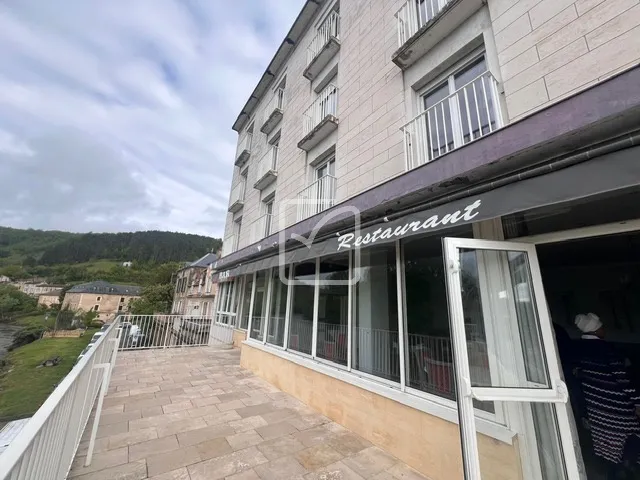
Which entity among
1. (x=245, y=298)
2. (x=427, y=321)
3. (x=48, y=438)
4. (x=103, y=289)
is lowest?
(x=48, y=438)

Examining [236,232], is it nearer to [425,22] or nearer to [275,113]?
[275,113]

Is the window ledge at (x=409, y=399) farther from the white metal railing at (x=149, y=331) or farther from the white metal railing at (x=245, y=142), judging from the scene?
the white metal railing at (x=245, y=142)

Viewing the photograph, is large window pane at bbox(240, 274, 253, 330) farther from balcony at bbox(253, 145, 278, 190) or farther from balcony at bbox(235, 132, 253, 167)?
balcony at bbox(235, 132, 253, 167)

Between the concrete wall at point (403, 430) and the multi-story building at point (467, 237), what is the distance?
0.7 inches

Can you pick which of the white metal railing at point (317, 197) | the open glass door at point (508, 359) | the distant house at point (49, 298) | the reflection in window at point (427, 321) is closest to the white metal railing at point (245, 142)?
the white metal railing at point (317, 197)

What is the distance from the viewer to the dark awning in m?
1.52

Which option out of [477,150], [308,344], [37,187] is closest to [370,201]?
[477,150]

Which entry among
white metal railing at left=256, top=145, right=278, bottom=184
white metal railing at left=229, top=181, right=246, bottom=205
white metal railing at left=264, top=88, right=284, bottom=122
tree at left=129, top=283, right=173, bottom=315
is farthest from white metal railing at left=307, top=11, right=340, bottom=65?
tree at left=129, top=283, right=173, bottom=315

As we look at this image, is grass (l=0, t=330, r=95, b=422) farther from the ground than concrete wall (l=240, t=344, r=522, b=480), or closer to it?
closer to it

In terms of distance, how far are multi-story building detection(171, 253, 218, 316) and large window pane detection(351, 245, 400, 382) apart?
2552 cm

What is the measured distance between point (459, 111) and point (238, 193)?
11.2 metres

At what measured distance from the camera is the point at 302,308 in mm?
5715

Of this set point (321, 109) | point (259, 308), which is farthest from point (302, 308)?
point (321, 109)

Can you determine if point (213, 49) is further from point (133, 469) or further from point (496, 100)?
point (133, 469)
